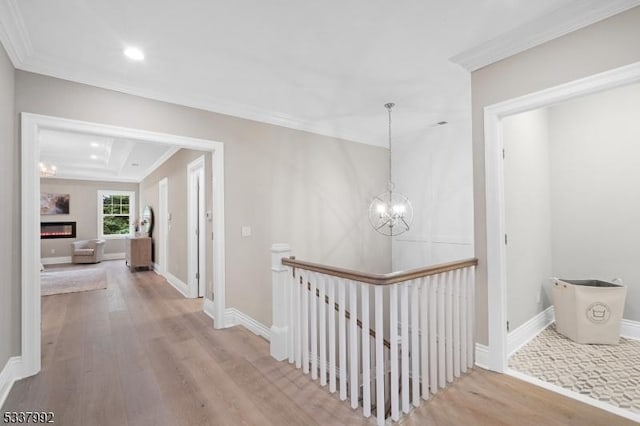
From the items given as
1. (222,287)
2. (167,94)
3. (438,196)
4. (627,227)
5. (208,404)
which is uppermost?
(167,94)

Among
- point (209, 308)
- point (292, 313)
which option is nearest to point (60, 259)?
point (209, 308)

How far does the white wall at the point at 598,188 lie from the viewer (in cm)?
310

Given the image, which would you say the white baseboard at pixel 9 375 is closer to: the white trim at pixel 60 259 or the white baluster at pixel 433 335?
the white baluster at pixel 433 335

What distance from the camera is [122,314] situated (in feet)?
12.8

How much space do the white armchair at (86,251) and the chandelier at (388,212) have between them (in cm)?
800

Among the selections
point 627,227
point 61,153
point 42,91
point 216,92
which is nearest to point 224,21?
point 216,92

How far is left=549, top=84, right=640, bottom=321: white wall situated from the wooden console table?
7.75 meters

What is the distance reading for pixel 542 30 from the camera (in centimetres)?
210

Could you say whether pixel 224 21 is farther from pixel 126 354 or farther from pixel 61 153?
pixel 61 153

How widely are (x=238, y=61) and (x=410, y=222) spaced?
358 centimetres

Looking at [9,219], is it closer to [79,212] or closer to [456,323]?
[456,323]

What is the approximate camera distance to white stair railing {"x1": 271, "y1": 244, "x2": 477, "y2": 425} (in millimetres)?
1868

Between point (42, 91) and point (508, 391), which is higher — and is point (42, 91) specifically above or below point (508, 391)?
above

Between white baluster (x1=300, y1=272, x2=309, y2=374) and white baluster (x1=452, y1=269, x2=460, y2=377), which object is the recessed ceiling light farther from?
white baluster (x1=452, y1=269, x2=460, y2=377)
